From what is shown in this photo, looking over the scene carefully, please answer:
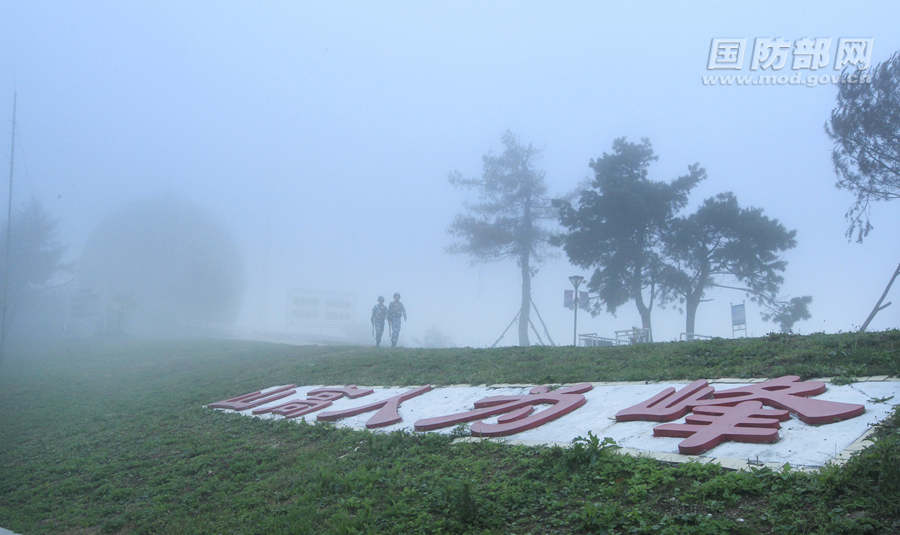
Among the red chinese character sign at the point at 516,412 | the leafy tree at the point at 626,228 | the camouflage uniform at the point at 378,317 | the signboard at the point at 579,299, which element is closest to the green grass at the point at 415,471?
the red chinese character sign at the point at 516,412

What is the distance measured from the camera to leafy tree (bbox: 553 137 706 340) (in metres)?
27.8

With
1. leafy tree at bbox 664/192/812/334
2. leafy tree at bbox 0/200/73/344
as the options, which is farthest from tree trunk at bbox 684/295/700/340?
leafy tree at bbox 0/200/73/344

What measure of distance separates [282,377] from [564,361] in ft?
24.0

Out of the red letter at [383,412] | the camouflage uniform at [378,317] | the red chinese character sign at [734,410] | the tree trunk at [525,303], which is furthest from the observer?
the tree trunk at [525,303]

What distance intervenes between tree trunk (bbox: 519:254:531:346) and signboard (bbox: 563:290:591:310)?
396 centimetres

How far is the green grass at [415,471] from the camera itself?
166 inches

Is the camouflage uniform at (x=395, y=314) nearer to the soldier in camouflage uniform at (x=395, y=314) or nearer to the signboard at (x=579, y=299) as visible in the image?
the soldier in camouflage uniform at (x=395, y=314)

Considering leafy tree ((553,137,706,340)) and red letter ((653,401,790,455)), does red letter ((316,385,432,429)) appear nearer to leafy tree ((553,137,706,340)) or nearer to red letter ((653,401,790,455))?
red letter ((653,401,790,455))

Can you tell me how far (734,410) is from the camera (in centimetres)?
620

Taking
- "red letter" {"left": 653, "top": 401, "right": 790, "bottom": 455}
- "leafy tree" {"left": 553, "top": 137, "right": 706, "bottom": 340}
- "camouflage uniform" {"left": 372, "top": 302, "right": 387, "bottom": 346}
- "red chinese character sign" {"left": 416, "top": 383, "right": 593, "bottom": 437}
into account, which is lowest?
"red chinese character sign" {"left": 416, "top": 383, "right": 593, "bottom": 437}

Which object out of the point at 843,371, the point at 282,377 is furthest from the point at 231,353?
the point at 843,371

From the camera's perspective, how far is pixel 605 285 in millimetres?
28453

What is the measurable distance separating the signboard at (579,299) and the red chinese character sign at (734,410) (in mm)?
17238

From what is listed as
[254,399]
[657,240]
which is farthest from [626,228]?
[254,399]
